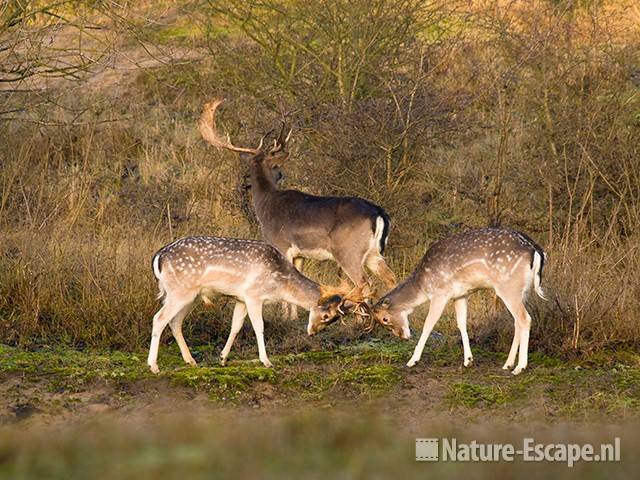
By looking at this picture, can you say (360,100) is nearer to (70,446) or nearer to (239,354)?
(239,354)

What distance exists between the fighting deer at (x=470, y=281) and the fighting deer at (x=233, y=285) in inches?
18.1

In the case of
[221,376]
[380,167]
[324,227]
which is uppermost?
[380,167]

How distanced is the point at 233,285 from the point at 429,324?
67.7 inches

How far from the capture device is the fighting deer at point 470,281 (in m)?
9.75

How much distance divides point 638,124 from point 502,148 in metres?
1.95

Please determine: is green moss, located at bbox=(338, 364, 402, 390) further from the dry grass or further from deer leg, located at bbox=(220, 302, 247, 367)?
the dry grass

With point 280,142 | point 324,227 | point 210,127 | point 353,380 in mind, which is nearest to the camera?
point 353,380

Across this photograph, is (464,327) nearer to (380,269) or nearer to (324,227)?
(380,269)

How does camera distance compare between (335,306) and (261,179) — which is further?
(261,179)

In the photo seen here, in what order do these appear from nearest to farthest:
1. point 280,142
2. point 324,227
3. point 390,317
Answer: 1. point 390,317
2. point 324,227
3. point 280,142

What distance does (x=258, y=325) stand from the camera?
393 inches

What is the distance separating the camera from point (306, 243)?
1274cm

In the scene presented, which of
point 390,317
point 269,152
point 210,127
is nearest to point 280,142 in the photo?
point 269,152

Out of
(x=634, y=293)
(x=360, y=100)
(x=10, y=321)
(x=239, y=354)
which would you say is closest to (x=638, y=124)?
(x=360, y=100)
